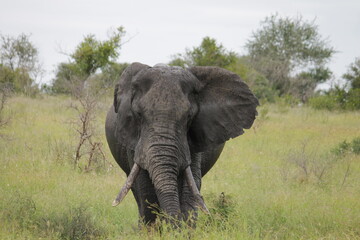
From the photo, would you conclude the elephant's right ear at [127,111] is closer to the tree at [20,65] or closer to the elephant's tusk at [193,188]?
the elephant's tusk at [193,188]

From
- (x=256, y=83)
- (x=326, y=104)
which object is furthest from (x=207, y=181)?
(x=256, y=83)

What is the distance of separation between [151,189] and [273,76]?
108ft

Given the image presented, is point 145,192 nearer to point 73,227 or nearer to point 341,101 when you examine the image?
point 73,227

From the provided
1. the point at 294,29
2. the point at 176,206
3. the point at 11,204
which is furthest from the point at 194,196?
the point at 294,29

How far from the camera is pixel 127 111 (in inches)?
213

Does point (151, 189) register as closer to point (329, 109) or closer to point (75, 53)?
point (329, 109)

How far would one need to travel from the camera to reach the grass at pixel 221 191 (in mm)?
5984

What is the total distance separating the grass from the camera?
5.98m

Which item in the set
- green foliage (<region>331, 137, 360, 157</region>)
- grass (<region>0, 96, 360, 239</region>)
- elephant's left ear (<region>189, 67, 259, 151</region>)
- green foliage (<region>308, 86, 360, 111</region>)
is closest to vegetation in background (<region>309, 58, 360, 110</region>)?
green foliage (<region>308, 86, 360, 111</region>)

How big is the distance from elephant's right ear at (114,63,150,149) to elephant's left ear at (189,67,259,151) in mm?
527

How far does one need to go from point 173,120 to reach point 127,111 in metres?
0.66

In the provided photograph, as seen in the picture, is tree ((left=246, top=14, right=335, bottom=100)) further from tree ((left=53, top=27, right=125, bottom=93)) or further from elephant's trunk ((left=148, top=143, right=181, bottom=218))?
elephant's trunk ((left=148, top=143, right=181, bottom=218))

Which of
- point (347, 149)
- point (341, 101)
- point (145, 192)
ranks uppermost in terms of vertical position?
point (341, 101)

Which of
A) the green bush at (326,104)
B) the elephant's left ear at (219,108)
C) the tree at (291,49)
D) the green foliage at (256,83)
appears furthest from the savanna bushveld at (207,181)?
the tree at (291,49)
